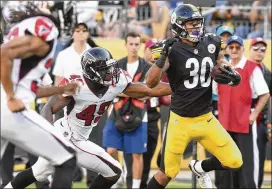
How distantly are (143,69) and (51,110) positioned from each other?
8.64 ft

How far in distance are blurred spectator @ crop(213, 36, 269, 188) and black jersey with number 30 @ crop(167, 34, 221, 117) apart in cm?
121

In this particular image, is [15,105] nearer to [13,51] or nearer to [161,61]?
[13,51]

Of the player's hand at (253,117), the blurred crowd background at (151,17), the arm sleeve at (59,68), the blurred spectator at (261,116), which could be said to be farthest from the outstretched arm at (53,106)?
the blurred crowd background at (151,17)

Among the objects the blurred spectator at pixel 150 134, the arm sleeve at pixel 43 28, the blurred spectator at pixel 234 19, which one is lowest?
the blurred spectator at pixel 150 134

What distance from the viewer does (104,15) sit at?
1302 cm

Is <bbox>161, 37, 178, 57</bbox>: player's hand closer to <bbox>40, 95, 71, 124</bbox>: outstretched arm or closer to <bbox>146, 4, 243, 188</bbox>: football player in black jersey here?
<bbox>146, 4, 243, 188</bbox>: football player in black jersey

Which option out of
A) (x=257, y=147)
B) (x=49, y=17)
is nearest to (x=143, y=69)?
(x=257, y=147)

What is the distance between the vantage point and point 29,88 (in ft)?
22.9

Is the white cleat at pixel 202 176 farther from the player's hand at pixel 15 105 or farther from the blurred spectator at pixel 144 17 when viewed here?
the blurred spectator at pixel 144 17

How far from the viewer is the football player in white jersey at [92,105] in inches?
311

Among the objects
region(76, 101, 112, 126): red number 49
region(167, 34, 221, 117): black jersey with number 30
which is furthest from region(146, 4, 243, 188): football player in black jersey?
region(76, 101, 112, 126): red number 49

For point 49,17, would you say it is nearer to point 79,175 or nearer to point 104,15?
point 79,175

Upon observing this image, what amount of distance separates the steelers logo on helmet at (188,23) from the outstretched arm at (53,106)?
1.26 metres

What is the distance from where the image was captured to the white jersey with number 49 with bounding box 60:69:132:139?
26.2 ft
